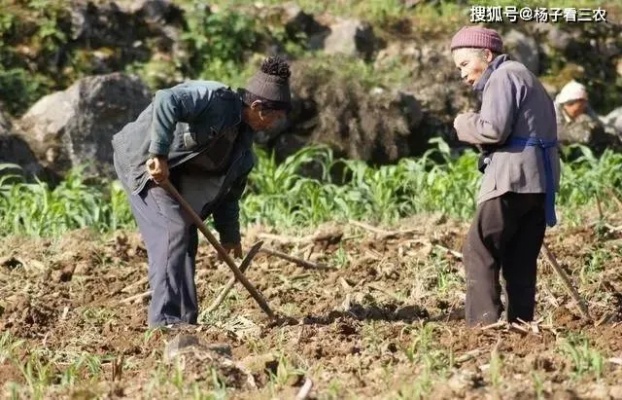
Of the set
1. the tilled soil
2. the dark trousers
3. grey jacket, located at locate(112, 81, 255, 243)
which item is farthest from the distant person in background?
grey jacket, located at locate(112, 81, 255, 243)

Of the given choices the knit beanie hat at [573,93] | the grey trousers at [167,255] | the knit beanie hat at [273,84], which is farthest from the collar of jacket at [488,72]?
the knit beanie hat at [573,93]

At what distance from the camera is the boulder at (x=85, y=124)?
11242mm

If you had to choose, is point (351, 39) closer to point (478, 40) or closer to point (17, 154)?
point (17, 154)

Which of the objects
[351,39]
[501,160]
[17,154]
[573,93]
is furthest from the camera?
[351,39]

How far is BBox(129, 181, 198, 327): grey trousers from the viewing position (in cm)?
618

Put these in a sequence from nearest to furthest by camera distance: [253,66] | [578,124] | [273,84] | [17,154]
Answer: [273,84]
[17,154]
[578,124]
[253,66]

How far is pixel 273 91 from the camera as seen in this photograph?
614 centimetres

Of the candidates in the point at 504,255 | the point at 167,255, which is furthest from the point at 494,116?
the point at 167,255

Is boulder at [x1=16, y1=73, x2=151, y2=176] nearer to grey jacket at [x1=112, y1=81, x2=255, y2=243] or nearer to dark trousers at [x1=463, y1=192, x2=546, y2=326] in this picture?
grey jacket at [x1=112, y1=81, x2=255, y2=243]

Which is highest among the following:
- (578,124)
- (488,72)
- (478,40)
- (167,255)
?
(478,40)

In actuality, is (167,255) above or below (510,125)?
below

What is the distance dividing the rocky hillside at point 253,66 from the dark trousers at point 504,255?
565 centimetres

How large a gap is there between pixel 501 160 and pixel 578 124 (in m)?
6.96

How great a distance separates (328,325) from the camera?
6.19 meters
